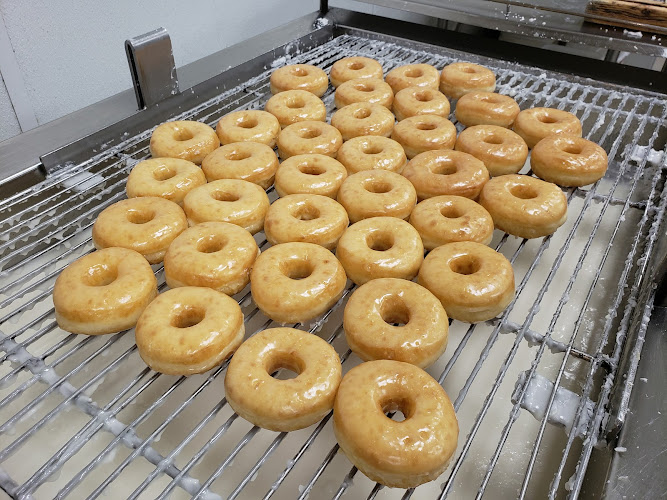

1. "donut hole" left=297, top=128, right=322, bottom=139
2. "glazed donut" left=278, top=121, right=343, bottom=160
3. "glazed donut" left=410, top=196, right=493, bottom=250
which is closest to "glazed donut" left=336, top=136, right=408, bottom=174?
"glazed donut" left=278, top=121, right=343, bottom=160

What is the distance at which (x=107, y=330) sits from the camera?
4.67 ft

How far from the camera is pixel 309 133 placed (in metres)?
2.22

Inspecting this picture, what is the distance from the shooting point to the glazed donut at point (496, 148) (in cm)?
205

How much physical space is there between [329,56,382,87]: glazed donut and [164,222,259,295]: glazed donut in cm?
123

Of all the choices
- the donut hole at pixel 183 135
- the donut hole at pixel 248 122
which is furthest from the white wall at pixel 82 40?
the donut hole at pixel 248 122

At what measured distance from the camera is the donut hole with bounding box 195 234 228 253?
163 cm

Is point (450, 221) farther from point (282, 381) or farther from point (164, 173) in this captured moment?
point (164, 173)

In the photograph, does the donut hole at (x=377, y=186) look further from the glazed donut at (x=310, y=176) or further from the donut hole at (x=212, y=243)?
the donut hole at (x=212, y=243)

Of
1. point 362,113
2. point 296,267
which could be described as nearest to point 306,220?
point 296,267

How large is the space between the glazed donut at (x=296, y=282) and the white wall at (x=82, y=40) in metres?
2.04

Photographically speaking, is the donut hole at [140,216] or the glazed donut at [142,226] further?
the donut hole at [140,216]

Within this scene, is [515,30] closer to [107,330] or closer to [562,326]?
[562,326]

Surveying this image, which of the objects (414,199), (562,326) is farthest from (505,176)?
(562,326)

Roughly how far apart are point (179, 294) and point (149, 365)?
21 cm
